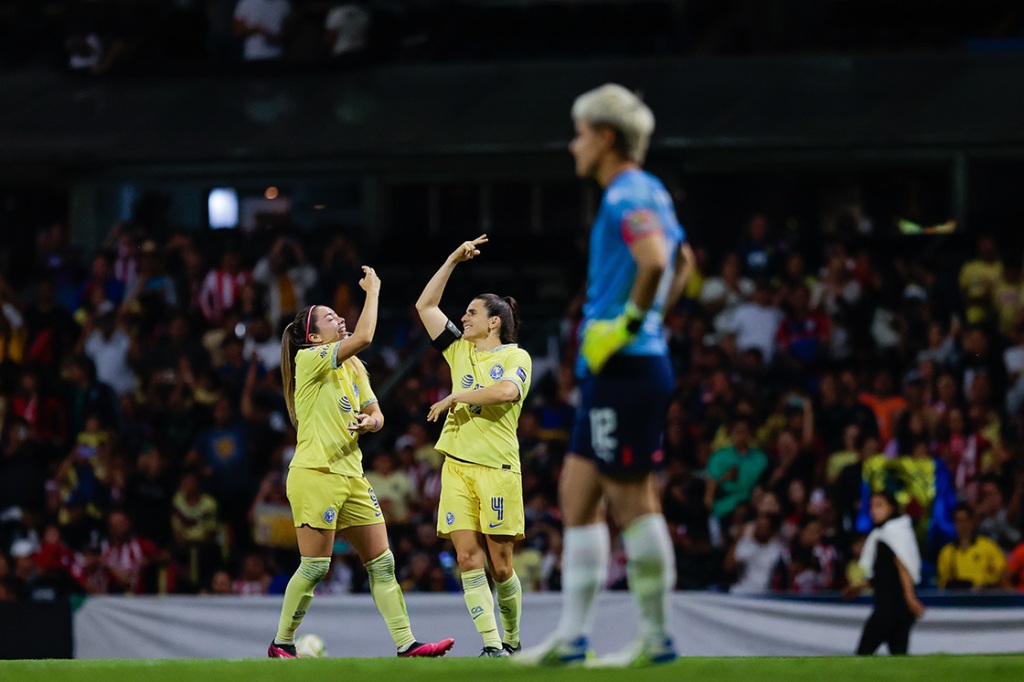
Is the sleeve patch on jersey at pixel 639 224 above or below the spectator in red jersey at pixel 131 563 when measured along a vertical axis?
above

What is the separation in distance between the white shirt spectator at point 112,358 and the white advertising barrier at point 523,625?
4374mm

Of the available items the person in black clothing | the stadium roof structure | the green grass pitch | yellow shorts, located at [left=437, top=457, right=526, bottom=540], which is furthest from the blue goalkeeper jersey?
the stadium roof structure

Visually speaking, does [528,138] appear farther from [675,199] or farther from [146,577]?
[146,577]

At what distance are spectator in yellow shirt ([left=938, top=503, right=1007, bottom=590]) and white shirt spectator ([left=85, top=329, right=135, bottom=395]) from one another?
933cm

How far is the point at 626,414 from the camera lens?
6656 mm

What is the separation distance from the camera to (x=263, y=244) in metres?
20.8

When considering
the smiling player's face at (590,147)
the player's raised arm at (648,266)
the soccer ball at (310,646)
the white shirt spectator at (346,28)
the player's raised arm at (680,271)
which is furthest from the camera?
the white shirt spectator at (346,28)

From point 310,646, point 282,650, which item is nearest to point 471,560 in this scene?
point 282,650

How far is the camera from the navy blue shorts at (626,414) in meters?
6.65

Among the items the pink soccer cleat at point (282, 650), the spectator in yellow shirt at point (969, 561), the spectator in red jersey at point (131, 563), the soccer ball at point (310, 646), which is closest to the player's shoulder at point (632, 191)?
the pink soccer cleat at point (282, 650)

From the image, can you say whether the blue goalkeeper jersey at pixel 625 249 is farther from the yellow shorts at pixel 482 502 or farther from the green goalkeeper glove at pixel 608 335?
the yellow shorts at pixel 482 502

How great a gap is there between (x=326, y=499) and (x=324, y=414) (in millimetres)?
525

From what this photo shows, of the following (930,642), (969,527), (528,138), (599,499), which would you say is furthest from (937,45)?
(599,499)

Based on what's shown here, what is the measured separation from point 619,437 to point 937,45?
16710mm
